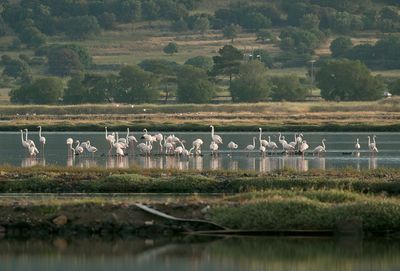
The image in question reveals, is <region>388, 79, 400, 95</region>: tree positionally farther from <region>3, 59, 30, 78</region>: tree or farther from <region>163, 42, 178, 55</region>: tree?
<region>163, 42, 178, 55</region>: tree

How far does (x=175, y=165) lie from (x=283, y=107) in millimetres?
62946

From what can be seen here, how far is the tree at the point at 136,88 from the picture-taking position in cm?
13100

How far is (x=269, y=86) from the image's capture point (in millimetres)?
133875

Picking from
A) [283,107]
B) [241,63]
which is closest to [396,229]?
[283,107]

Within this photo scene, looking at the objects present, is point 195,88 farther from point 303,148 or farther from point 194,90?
point 303,148

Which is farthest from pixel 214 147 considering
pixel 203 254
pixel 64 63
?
pixel 64 63

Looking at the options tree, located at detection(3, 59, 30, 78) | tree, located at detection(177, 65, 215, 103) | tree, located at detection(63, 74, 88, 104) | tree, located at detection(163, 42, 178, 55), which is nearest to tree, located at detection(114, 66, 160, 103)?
tree, located at detection(177, 65, 215, 103)

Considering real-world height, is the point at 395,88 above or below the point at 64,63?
below

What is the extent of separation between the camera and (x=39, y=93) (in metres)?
131

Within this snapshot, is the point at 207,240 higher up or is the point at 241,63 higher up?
the point at 241,63

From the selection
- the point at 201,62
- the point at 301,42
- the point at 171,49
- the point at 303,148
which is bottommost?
the point at 303,148

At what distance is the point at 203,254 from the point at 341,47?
513 ft

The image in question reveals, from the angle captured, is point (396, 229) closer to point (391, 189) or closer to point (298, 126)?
point (391, 189)

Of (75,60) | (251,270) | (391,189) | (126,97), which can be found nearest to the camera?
(251,270)
